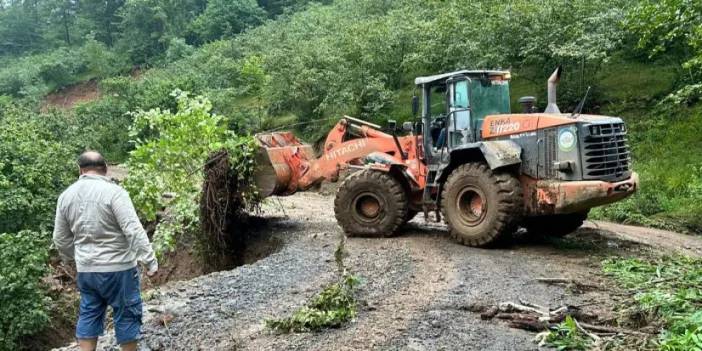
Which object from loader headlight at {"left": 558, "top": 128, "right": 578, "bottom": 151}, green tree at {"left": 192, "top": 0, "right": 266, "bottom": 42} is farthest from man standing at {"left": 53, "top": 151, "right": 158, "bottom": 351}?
green tree at {"left": 192, "top": 0, "right": 266, "bottom": 42}

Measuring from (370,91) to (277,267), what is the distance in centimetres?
1360

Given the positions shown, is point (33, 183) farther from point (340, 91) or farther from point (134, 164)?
point (340, 91)

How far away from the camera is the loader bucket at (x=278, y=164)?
1052cm

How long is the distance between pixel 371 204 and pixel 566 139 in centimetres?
328

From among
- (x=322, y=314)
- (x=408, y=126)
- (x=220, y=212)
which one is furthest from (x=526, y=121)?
(x=220, y=212)

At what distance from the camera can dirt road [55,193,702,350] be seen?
17.6ft

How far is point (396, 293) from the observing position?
6.68 m

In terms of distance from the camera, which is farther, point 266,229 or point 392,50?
point 392,50

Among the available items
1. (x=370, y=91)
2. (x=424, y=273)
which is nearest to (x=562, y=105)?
(x=370, y=91)

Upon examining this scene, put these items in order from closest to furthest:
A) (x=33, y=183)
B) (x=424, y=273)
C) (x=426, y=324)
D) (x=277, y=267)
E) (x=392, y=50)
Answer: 1. (x=426, y=324)
2. (x=424, y=273)
3. (x=277, y=267)
4. (x=33, y=183)
5. (x=392, y=50)

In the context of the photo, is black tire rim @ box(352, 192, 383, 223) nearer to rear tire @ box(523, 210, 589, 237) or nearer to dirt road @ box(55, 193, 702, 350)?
dirt road @ box(55, 193, 702, 350)

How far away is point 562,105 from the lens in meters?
18.9

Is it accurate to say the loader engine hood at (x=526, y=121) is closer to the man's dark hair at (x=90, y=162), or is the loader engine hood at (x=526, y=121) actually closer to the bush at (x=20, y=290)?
the man's dark hair at (x=90, y=162)

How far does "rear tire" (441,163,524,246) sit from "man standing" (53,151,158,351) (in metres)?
4.95
